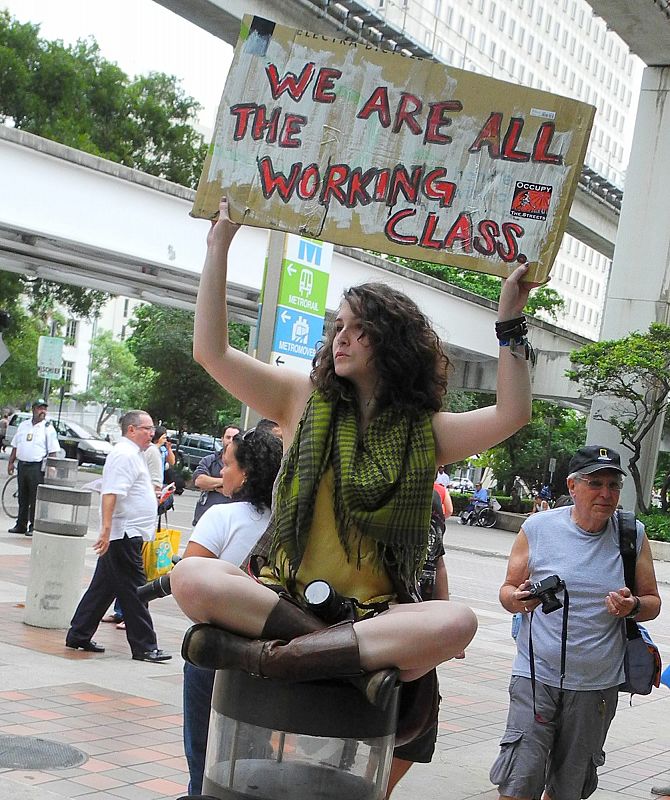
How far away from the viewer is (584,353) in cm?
3219

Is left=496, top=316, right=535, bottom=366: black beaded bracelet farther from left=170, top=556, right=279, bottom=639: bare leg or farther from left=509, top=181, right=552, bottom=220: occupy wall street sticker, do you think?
left=170, top=556, right=279, bottom=639: bare leg

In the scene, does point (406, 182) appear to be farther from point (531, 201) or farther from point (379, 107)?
point (531, 201)

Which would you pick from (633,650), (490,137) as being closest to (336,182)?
(490,137)

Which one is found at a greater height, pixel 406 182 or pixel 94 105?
pixel 94 105

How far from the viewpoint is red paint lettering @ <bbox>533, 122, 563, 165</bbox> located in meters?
3.11

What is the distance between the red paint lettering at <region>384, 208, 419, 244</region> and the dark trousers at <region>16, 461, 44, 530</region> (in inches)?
565

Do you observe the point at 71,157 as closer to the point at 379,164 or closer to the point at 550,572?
the point at 550,572

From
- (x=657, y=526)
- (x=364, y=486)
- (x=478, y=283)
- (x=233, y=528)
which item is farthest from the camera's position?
(x=478, y=283)

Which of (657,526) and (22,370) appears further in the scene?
(22,370)

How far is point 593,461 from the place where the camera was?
5316mm

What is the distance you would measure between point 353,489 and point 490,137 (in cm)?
106

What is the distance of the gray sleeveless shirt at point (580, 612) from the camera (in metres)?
5.23

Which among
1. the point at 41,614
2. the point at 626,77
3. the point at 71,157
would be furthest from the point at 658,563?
the point at 626,77

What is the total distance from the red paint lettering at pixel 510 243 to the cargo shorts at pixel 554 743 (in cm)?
265
